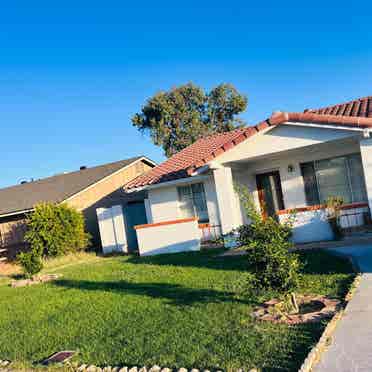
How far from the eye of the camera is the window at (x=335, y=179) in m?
13.6

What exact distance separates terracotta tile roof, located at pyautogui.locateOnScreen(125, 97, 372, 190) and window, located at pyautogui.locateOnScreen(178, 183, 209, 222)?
0.88 metres

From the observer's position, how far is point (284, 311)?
6.35m

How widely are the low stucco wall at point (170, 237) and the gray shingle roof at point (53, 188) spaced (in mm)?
8933

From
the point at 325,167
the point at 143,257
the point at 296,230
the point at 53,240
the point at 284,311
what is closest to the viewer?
the point at 284,311

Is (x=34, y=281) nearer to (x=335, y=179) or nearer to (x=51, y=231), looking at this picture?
(x=51, y=231)

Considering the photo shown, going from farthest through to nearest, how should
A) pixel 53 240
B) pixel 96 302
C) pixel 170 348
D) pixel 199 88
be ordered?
pixel 199 88 < pixel 53 240 < pixel 96 302 < pixel 170 348

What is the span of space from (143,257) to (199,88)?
26614 millimetres

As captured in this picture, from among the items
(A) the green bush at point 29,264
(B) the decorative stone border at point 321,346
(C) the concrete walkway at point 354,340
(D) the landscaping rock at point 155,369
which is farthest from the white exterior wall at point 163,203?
(D) the landscaping rock at point 155,369

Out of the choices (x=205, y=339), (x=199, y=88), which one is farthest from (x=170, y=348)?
(x=199, y=88)

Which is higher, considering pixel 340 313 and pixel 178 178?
pixel 178 178

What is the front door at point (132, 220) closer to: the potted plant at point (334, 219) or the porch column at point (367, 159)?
the potted plant at point (334, 219)

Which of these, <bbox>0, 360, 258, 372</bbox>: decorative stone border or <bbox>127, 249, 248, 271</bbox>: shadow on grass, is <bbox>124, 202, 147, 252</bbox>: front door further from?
<bbox>0, 360, 258, 372</bbox>: decorative stone border

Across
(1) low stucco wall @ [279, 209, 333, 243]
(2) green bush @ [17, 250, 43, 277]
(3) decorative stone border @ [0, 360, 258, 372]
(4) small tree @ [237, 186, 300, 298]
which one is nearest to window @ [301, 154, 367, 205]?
(1) low stucco wall @ [279, 209, 333, 243]

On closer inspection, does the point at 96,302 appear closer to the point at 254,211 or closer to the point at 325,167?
the point at 254,211
